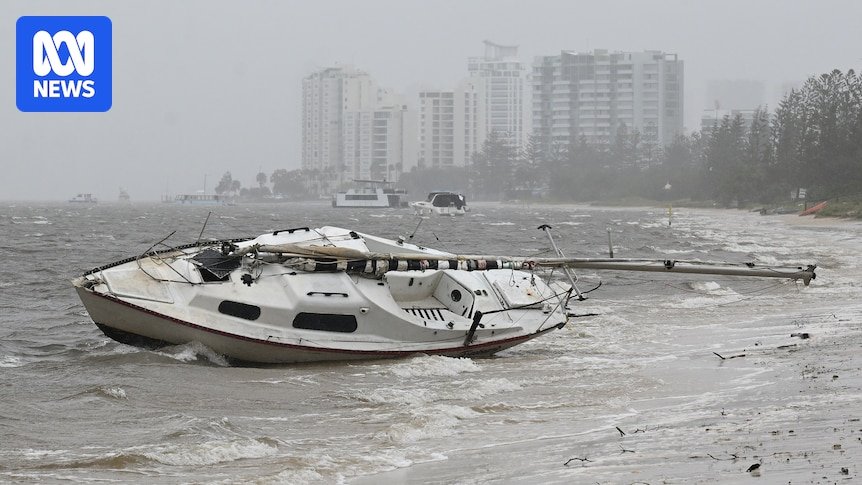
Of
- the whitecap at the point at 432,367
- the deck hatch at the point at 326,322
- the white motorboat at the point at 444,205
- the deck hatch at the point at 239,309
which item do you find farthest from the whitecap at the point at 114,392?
the white motorboat at the point at 444,205

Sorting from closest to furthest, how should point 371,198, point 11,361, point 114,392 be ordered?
point 114,392 → point 11,361 → point 371,198

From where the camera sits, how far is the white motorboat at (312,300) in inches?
811

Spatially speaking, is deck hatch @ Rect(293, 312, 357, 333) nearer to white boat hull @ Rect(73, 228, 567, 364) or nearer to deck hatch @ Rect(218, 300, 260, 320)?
white boat hull @ Rect(73, 228, 567, 364)

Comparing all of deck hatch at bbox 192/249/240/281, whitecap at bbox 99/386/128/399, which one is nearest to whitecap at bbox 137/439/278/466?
whitecap at bbox 99/386/128/399

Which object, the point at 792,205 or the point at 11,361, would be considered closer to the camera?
the point at 11,361

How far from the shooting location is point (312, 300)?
21.2 meters

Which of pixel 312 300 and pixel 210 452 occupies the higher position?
pixel 312 300

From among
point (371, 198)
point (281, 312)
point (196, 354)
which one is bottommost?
point (196, 354)

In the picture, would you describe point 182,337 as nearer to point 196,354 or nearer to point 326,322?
point 196,354

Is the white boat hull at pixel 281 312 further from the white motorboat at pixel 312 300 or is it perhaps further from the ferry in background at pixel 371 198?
the ferry in background at pixel 371 198

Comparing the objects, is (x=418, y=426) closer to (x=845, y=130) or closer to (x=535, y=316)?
(x=535, y=316)

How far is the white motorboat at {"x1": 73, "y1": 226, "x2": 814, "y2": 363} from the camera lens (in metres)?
20.6

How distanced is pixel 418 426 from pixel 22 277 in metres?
26.6

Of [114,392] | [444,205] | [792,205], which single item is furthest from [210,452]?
[444,205]
